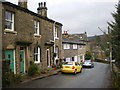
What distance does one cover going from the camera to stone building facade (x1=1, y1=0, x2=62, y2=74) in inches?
480

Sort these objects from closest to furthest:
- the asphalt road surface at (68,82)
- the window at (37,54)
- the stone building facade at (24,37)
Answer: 1. the asphalt road surface at (68,82)
2. the stone building facade at (24,37)
3. the window at (37,54)

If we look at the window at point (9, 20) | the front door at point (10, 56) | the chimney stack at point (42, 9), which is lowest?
the front door at point (10, 56)

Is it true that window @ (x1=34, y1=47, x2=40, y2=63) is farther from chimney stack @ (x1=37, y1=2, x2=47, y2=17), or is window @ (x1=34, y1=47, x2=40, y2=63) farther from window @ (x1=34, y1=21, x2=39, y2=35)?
chimney stack @ (x1=37, y1=2, x2=47, y2=17)

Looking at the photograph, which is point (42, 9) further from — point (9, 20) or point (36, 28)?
point (9, 20)

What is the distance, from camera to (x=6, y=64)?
10.5m

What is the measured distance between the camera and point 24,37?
46.9 feet

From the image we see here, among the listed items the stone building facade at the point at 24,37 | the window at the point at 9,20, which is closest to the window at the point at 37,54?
the stone building facade at the point at 24,37

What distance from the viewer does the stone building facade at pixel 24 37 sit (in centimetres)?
1220

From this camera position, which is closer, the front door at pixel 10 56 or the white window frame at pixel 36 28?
the front door at pixel 10 56

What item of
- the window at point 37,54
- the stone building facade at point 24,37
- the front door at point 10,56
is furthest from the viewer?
the window at point 37,54

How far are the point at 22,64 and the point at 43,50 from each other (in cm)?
420

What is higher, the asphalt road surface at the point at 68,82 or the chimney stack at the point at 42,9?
the chimney stack at the point at 42,9

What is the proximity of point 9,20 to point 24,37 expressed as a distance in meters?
2.38

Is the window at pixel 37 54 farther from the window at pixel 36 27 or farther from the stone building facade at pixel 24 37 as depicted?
the window at pixel 36 27
